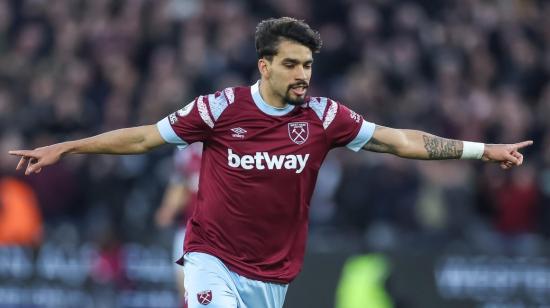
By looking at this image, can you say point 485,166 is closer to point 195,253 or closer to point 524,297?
point 524,297

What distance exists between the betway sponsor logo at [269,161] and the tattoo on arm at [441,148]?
799 mm

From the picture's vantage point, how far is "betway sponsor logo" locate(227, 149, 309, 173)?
7926mm

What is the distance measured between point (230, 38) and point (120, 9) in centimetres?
210

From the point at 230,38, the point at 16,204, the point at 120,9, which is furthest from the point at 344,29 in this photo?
the point at 16,204

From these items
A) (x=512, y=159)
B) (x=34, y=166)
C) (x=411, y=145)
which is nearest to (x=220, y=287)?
(x=34, y=166)

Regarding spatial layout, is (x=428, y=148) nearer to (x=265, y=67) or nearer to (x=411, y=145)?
(x=411, y=145)

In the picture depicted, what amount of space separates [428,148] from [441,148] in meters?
0.09

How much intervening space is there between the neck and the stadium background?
5539 mm

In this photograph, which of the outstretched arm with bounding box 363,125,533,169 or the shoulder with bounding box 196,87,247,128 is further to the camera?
the outstretched arm with bounding box 363,125,533,169

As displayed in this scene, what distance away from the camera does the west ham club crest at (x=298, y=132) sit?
797cm

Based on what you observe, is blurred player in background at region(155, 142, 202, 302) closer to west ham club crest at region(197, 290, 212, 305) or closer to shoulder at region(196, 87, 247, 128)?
shoulder at region(196, 87, 247, 128)

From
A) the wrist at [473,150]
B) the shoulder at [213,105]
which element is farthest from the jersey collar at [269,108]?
the wrist at [473,150]

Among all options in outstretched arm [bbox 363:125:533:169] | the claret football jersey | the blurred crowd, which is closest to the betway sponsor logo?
the claret football jersey

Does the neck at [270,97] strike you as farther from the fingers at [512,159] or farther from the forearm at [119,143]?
the fingers at [512,159]
